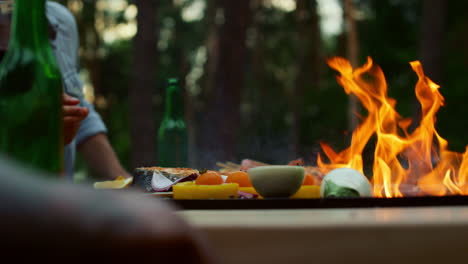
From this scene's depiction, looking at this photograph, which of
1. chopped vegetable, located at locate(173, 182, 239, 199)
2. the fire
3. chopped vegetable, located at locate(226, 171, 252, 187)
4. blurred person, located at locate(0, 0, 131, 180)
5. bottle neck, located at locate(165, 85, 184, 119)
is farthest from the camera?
blurred person, located at locate(0, 0, 131, 180)

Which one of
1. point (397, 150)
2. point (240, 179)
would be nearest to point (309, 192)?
point (240, 179)

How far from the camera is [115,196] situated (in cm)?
31

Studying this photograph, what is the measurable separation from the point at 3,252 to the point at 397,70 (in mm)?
18801

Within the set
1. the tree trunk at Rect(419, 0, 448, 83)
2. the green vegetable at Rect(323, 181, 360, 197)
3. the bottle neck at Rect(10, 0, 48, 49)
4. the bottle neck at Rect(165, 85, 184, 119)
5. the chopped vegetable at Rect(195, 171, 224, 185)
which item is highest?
the tree trunk at Rect(419, 0, 448, 83)

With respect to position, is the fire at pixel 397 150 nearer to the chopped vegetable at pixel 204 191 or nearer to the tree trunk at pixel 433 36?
the chopped vegetable at pixel 204 191

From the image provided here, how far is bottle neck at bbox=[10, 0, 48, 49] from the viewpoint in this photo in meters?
1.02

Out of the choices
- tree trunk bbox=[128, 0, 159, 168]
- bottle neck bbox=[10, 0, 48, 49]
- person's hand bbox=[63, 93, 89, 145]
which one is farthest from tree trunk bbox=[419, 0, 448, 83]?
bottle neck bbox=[10, 0, 48, 49]

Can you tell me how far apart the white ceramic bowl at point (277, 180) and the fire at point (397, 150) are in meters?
0.36

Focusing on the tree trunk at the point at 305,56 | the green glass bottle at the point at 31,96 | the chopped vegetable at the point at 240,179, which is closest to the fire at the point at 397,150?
the chopped vegetable at the point at 240,179

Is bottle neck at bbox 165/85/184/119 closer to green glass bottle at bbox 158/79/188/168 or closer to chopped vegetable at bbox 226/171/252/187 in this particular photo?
green glass bottle at bbox 158/79/188/168

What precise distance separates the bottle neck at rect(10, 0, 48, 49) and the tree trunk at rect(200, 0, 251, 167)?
27.6ft

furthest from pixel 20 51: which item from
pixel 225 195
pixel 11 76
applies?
pixel 225 195

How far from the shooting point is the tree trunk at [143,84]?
9.63m

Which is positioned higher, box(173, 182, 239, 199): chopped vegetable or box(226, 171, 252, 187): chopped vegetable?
box(173, 182, 239, 199): chopped vegetable
